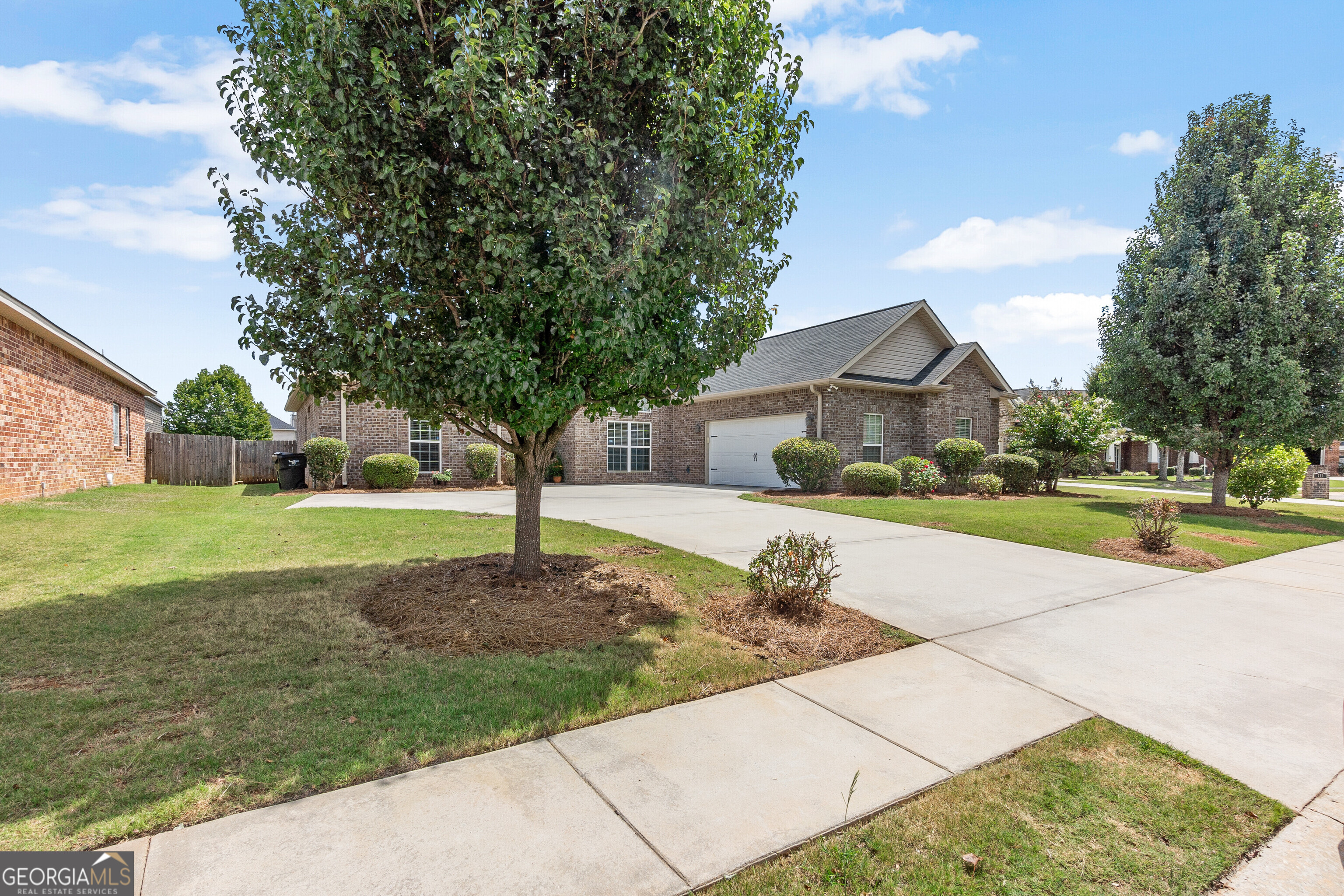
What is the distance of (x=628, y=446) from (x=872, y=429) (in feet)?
28.5

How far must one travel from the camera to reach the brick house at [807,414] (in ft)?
57.8

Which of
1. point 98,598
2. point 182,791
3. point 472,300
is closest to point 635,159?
point 472,300

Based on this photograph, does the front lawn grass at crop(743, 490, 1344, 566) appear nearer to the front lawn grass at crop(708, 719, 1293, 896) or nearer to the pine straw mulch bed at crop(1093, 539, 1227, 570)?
the pine straw mulch bed at crop(1093, 539, 1227, 570)

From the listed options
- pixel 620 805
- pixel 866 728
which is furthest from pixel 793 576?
pixel 620 805

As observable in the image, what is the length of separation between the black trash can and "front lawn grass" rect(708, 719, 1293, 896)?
19.3 metres

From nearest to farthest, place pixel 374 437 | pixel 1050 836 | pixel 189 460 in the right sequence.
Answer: pixel 1050 836, pixel 374 437, pixel 189 460

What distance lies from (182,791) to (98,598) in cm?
395

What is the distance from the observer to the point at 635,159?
4.81m

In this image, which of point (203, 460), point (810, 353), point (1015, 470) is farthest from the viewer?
point (203, 460)

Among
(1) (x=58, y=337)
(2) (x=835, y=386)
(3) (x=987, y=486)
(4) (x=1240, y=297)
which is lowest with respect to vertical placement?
(3) (x=987, y=486)

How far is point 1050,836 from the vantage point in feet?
7.70

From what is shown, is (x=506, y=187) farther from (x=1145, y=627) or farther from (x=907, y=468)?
(x=907, y=468)

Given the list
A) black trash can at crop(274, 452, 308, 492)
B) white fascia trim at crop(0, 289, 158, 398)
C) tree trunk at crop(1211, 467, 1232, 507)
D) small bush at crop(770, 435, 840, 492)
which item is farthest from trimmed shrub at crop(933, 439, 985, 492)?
white fascia trim at crop(0, 289, 158, 398)

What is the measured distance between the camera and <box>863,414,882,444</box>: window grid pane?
17938 millimetres
